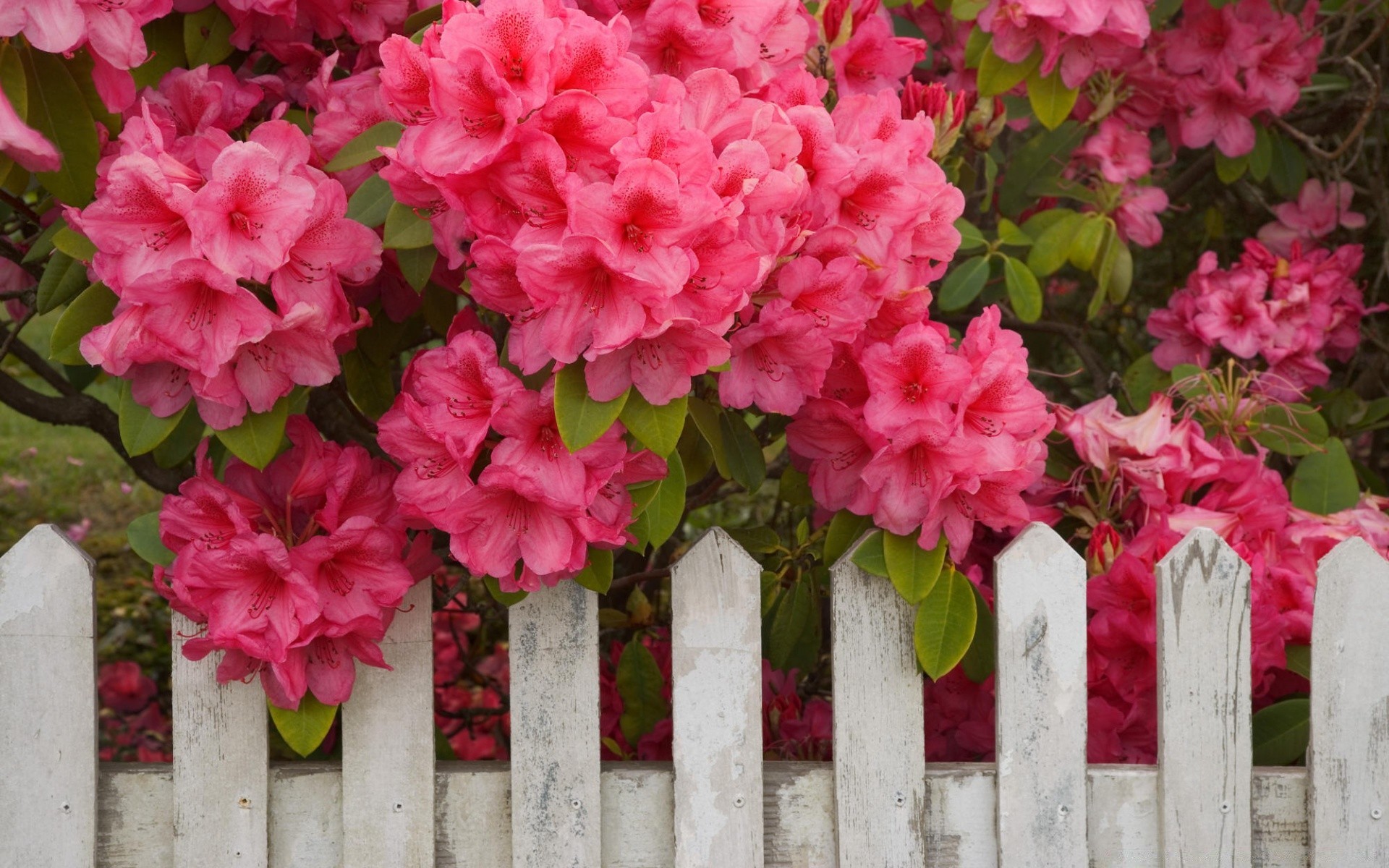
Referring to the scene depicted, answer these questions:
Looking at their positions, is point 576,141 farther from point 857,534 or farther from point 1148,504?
point 1148,504

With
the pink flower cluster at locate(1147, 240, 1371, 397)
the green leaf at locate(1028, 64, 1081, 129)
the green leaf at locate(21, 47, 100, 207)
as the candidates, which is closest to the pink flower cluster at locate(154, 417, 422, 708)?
the green leaf at locate(21, 47, 100, 207)

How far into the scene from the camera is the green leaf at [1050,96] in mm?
1951

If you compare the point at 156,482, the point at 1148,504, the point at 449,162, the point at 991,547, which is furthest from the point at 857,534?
the point at 156,482

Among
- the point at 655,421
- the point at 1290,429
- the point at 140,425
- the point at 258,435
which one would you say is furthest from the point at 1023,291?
the point at 140,425

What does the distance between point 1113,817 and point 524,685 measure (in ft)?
2.37

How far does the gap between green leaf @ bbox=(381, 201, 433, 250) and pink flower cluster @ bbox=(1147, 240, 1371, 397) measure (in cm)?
149

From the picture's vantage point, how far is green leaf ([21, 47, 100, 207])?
1425mm

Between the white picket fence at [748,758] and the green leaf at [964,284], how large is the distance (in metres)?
0.54

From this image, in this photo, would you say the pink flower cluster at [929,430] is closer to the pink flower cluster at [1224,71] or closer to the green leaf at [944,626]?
the green leaf at [944,626]

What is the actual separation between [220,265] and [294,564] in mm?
326

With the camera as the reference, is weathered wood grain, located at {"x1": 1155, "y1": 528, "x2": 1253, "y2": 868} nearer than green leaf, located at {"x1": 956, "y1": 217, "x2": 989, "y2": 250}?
Yes

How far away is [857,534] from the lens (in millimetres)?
1614

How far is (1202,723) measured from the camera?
5.14ft

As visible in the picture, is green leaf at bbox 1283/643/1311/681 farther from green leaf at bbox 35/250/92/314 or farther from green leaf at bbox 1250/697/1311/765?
green leaf at bbox 35/250/92/314
